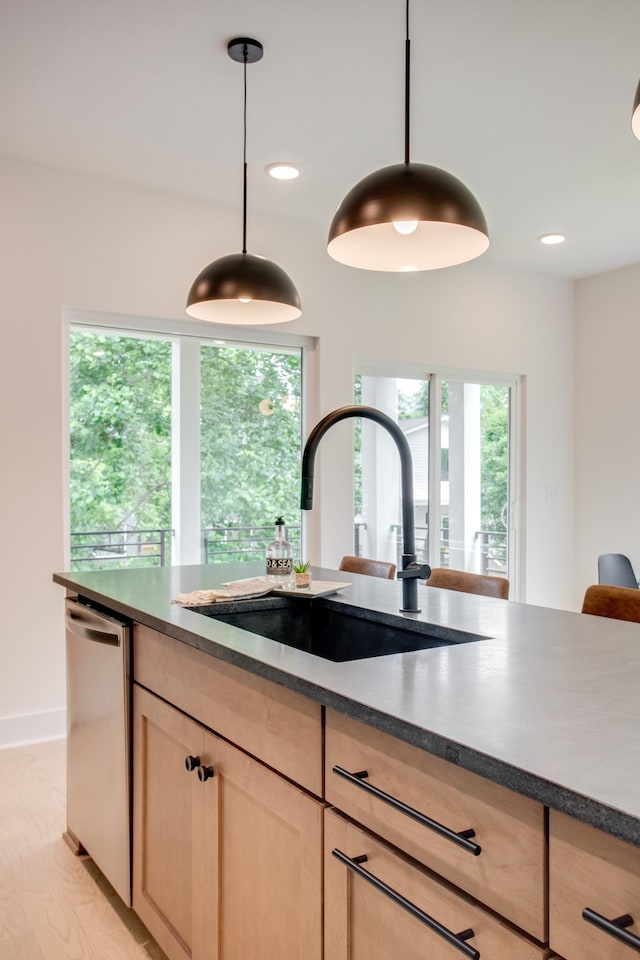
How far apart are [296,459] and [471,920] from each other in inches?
150

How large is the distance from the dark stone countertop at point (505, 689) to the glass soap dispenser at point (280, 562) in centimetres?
29

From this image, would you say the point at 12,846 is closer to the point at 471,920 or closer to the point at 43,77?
the point at 471,920

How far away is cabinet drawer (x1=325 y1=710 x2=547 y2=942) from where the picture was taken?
0.82 meters

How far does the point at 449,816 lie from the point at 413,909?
0.50 feet

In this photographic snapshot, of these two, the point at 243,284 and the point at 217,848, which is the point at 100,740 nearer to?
the point at 217,848

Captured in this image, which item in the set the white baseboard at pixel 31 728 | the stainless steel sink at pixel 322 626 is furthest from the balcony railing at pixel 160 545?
the stainless steel sink at pixel 322 626

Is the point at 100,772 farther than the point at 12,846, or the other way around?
the point at 12,846

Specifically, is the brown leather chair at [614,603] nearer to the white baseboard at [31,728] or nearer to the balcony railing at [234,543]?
the balcony railing at [234,543]

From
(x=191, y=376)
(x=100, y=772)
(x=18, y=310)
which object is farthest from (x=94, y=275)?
(x=100, y=772)

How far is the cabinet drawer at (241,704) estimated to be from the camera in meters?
1.21

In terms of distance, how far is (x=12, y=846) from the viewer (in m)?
2.52

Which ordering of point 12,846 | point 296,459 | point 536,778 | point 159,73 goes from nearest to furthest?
1. point 536,778
2. point 12,846
3. point 159,73
4. point 296,459

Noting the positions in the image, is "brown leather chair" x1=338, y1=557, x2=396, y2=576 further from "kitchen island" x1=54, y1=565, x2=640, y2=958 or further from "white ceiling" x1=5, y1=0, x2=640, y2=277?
"white ceiling" x1=5, y1=0, x2=640, y2=277

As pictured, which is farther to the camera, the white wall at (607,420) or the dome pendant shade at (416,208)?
the white wall at (607,420)
